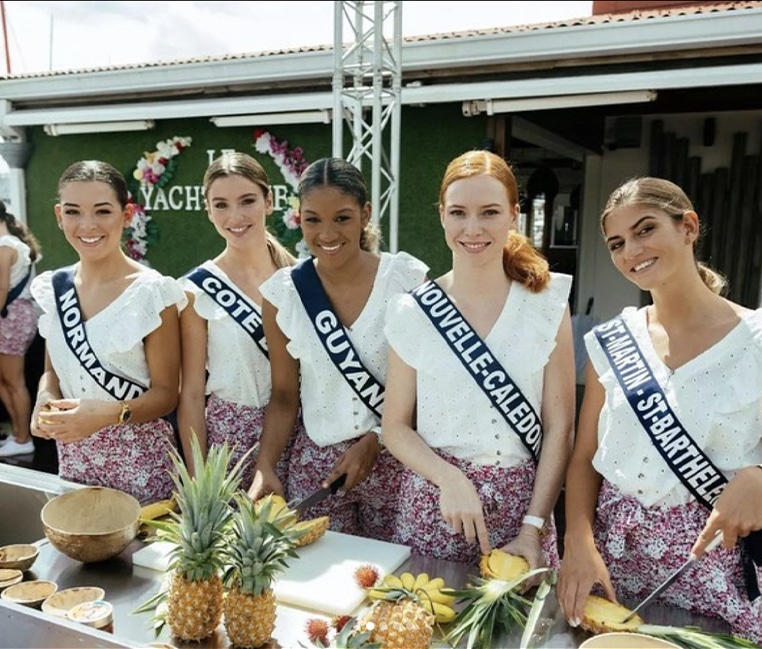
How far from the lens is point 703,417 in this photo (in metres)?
1.62

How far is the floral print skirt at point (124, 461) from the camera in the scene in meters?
2.29

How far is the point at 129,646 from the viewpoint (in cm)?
123

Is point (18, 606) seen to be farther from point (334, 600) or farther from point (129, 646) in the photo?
point (334, 600)

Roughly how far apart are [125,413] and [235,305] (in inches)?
20.9

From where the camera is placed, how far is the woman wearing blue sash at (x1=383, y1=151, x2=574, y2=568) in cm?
189

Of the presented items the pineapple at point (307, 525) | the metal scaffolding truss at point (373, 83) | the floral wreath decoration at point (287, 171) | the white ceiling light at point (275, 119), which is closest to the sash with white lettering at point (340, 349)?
the pineapple at point (307, 525)

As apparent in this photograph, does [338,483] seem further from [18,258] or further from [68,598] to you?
[18,258]

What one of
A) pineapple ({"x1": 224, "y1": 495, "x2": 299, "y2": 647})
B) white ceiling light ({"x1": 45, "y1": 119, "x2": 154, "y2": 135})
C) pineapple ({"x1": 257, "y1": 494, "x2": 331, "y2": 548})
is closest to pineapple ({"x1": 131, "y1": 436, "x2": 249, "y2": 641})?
pineapple ({"x1": 224, "y1": 495, "x2": 299, "y2": 647})

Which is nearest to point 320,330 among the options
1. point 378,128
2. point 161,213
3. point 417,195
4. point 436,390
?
point 436,390

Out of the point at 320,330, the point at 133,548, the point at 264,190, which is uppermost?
the point at 264,190

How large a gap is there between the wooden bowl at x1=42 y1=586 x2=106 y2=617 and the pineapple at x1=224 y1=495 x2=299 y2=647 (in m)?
0.37

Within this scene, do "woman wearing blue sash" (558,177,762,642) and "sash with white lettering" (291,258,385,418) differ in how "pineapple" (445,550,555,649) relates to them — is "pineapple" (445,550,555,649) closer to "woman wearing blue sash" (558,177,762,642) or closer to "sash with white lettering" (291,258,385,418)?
"woman wearing blue sash" (558,177,762,642)

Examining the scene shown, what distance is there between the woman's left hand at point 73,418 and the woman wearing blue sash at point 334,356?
509 mm

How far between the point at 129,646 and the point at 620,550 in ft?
3.77
